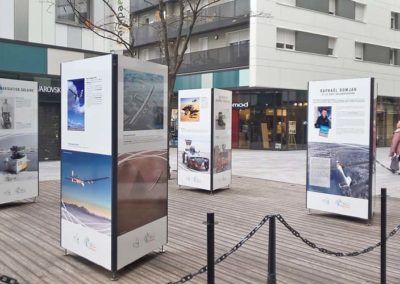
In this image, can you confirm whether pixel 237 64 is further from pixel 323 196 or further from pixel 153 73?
pixel 153 73

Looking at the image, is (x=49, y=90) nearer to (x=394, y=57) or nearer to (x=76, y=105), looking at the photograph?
(x=76, y=105)

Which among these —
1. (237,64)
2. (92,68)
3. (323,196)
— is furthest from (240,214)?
(237,64)

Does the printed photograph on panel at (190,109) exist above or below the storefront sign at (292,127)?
above

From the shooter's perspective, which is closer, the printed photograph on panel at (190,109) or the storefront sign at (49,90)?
the printed photograph on panel at (190,109)

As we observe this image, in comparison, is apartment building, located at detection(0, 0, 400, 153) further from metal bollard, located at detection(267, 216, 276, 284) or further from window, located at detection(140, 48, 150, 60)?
metal bollard, located at detection(267, 216, 276, 284)

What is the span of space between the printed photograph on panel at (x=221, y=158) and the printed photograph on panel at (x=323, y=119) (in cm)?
359

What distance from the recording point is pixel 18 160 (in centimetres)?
1006

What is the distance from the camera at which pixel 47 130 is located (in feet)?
65.8

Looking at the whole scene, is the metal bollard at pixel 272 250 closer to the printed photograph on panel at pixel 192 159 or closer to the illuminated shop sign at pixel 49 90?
the printed photograph on panel at pixel 192 159

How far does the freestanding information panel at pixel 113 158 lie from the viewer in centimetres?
553

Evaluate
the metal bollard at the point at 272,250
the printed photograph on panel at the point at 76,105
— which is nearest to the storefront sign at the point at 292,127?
the printed photograph on panel at the point at 76,105

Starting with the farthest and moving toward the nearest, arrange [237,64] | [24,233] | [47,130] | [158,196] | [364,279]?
[237,64], [47,130], [24,233], [158,196], [364,279]

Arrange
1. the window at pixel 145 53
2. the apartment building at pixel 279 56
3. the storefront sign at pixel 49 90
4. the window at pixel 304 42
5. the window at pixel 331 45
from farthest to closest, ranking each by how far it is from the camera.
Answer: the window at pixel 145 53 → the window at pixel 331 45 → the window at pixel 304 42 → the apartment building at pixel 279 56 → the storefront sign at pixel 49 90

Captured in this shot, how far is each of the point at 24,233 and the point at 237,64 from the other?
24342mm
